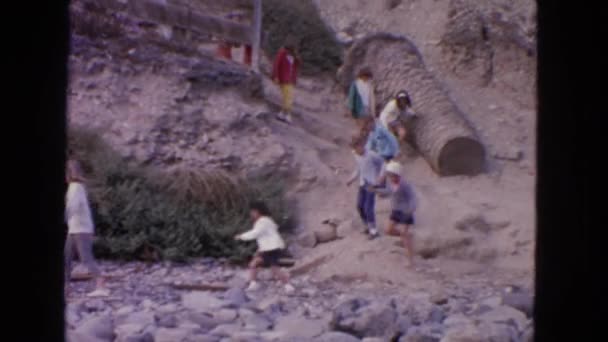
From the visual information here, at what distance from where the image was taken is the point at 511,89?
18234 mm

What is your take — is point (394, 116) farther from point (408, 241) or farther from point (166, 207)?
point (166, 207)

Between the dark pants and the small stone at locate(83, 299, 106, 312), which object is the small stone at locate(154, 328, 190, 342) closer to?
the small stone at locate(83, 299, 106, 312)

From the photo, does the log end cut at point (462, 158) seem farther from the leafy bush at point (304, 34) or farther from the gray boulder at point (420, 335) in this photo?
the gray boulder at point (420, 335)

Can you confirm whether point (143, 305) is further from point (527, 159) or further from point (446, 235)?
point (527, 159)

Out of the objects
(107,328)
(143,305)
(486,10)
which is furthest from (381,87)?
(107,328)

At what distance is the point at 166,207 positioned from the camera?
11398 mm

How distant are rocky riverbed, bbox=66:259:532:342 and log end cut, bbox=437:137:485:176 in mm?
4159

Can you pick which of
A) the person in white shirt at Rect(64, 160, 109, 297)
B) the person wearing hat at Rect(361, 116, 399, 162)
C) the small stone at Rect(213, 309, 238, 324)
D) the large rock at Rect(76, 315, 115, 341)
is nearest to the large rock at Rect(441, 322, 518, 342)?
the small stone at Rect(213, 309, 238, 324)

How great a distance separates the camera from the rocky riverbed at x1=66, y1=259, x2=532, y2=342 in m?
7.21

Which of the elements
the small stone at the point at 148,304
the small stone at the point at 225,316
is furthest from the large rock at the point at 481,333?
the small stone at the point at 148,304

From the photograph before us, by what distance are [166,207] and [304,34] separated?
8846 mm

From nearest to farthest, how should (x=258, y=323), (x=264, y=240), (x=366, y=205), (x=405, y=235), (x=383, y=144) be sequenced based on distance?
(x=258, y=323)
(x=264, y=240)
(x=405, y=235)
(x=366, y=205)
(x=383, y=144)

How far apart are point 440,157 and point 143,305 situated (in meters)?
6.76

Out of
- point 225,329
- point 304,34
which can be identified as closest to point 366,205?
point 225,329
